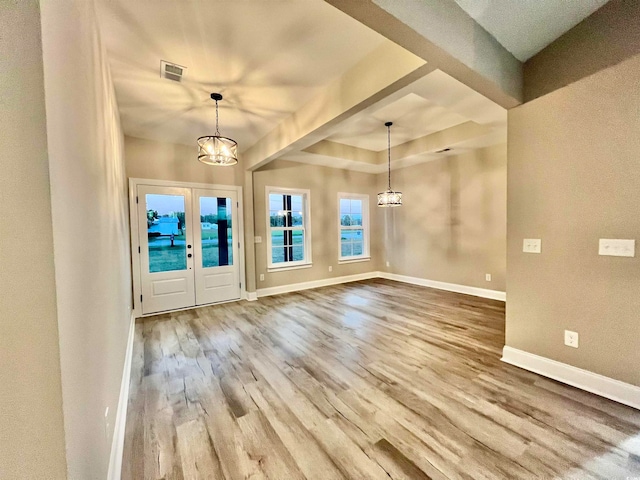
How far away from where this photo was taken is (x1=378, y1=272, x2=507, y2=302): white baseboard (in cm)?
464

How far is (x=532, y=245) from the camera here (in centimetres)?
232

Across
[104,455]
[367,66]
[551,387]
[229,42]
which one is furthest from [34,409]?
[551,387]

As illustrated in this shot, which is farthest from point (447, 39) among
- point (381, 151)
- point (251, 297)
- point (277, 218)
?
point (251, 297)

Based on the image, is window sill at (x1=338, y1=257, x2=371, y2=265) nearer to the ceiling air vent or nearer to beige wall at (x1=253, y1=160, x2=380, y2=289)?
beige wall at (x1=253, y1=160, x2=380, y2=289)

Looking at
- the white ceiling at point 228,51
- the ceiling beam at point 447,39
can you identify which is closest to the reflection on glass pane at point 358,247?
the white ceiling at point 228,51

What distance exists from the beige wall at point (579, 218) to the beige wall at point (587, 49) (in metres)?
0.08

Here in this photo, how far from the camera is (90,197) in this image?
1.28 meters

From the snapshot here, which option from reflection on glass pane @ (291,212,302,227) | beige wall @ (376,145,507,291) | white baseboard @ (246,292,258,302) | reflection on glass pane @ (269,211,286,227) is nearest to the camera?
beige wall @ (376,145,507,291)

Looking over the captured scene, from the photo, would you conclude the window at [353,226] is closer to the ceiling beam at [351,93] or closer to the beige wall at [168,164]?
the beige wall at [168,164]

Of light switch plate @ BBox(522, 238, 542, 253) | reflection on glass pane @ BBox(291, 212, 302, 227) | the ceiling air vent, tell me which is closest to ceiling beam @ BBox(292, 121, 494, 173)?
reflection on glass pane @ BBox(291, 212, 302, 227)

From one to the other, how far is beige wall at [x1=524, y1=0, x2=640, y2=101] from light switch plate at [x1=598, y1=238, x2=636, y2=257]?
1.28 meters

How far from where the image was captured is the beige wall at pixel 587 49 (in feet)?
5.92

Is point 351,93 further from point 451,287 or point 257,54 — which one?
point 451,287

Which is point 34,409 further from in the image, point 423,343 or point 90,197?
point 423,343
